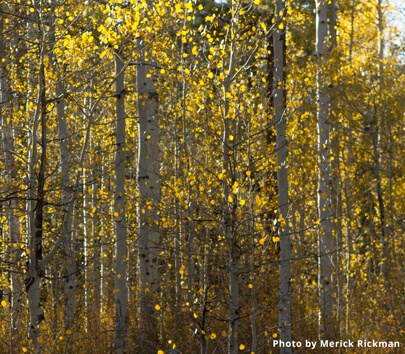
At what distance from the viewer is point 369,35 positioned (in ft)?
57.4

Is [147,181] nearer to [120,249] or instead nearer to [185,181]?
[120,249]

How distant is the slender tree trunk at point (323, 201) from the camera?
23.4ft

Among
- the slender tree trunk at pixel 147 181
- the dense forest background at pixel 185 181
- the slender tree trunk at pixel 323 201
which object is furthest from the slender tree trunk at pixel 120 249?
the slender tree trunk at pixel 323 201

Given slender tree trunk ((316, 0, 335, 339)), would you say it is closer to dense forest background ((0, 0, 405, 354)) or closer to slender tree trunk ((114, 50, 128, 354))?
dense forest background ((0, 0, 405, 354))

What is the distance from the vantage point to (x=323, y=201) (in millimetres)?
7371

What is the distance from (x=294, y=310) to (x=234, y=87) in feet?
14.5

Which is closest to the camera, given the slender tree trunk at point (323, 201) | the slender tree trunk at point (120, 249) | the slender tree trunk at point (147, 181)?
the slender tree trunk at point (120, 249)

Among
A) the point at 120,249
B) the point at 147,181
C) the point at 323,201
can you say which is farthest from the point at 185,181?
the point at 323,201

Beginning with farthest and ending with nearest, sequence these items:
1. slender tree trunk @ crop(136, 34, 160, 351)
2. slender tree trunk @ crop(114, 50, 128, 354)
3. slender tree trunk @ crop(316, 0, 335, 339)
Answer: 1. slender tree trunk @ crop(316, 0, 335, 339)
2. slender tree trunk @ crop(136, 34, 160, 351)
3. slender tree trunk @ crop(114, 50, 128, 354)

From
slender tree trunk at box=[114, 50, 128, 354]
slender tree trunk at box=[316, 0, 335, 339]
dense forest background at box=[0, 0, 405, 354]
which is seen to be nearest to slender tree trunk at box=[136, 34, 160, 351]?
dense forest background at box=[0, 0, 405, 354]

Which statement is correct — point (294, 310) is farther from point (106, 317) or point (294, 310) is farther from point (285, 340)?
point (106, 317)

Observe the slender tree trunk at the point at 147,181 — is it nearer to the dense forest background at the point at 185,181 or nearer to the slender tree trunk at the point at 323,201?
the dense forest background at the point at 185,181

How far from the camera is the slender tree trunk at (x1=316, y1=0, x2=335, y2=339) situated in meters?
7.14

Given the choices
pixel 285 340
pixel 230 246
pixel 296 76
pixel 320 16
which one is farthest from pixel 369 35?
pixel 230 246
